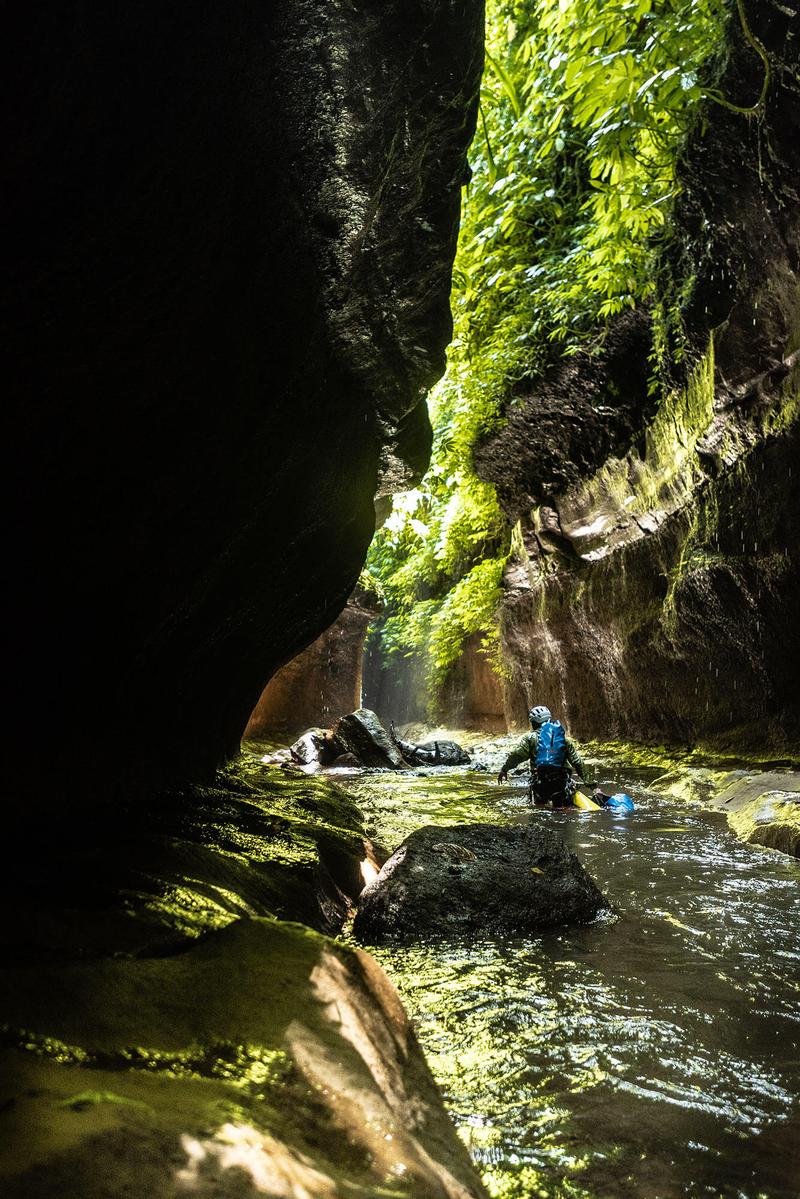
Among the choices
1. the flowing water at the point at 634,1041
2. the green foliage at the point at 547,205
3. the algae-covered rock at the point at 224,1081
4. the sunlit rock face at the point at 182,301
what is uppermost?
the green foliage at the point at 547,205

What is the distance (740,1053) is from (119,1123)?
7.17 feet

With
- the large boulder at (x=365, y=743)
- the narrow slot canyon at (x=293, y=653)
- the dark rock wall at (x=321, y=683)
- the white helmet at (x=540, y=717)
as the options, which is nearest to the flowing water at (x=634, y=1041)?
the narrow slot canyon at (x=293, y=653)

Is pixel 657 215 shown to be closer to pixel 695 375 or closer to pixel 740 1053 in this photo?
pixel 695 375

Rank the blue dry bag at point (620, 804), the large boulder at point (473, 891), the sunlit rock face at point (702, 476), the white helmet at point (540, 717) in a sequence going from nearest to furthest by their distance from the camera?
the large boulder at point (473, 891) < the sunlit rock face at point (702, 476) < the blue dry bag at point (620, 804) < the white helmet at point (540, 717)

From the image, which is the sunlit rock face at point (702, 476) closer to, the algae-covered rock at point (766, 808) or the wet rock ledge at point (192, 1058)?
the algae-covered rock at point (766, 808)

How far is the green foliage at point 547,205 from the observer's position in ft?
17.8

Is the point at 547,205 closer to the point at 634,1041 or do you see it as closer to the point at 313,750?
the point at 313,750

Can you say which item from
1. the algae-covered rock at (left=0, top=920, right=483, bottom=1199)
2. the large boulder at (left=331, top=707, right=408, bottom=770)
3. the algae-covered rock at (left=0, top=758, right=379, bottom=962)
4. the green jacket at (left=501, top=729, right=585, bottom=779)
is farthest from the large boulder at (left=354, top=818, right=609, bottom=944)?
the large boulder at (left=331, top=707, right=408, bottom=770)

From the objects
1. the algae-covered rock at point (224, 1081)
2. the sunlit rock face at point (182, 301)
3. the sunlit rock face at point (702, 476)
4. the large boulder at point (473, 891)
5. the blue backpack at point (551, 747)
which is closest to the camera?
the algae-covered rock at point (224, 1081)

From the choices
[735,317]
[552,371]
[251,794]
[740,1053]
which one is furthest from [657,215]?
[740,1053]

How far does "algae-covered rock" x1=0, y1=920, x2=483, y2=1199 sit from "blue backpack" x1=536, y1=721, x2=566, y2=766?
7.08m

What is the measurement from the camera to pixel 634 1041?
2.56 metres

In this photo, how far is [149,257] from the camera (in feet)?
7.81

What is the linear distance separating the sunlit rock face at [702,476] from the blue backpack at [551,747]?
2263 millimetres
